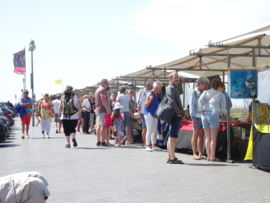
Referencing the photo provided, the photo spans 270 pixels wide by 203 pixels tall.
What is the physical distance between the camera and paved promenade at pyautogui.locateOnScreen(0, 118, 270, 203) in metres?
5.42

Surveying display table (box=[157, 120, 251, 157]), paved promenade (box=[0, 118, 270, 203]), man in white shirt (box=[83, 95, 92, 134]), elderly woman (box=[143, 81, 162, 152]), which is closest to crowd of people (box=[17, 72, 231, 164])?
elderly woman (box=[143, 81, 162, 152])

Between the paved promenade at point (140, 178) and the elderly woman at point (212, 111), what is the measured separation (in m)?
0.51

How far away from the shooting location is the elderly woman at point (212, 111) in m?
8.72

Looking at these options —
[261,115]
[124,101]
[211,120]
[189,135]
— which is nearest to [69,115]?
[124,101]

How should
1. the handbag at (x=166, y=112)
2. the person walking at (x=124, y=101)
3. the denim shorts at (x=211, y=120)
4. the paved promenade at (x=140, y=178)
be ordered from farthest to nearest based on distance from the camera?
1. the person walking at (x=124, y=101)
2. the denim shorts at (x=211, y=120)
3. the handbag at (x=166, y=112)
4. the paved promenade at (x=140, y=178)

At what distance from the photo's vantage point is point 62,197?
545cm

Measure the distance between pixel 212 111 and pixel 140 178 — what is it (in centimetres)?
281

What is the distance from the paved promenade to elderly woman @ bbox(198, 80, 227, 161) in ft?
1.66

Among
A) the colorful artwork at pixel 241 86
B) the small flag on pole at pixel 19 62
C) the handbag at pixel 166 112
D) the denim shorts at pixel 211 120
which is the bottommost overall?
the denim shorts at pixel 211 120

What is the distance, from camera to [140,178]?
6.76m

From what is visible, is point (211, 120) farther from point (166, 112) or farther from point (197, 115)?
point (166, 112)

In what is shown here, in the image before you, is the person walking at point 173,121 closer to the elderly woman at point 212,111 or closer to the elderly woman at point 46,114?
the elderly woman at point 212,111

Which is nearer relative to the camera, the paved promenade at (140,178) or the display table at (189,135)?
the paved promenade at (140,178)

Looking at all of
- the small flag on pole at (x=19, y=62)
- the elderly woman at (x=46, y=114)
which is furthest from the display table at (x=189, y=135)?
the small flag on pole at (x=19, y=62)
